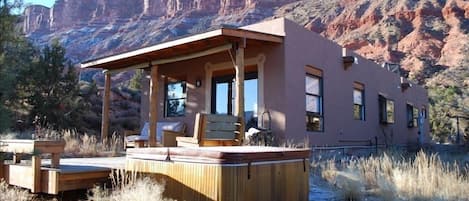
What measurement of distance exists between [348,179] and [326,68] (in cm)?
535

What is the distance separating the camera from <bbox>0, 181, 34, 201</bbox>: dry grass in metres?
4.66

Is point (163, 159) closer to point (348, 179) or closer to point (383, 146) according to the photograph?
point (348, 179)

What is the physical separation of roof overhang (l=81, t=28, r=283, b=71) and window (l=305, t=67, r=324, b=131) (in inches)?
62.3

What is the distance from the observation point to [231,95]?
10.7m

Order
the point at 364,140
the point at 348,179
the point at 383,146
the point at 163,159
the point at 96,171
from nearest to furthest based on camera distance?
the point at 163,159 → the point at 96,171 → the point at 348,179 → the point at 364,140 → the point at 383,146

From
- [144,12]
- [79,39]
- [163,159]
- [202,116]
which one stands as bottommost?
[163,159]

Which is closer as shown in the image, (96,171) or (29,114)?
(96,171)

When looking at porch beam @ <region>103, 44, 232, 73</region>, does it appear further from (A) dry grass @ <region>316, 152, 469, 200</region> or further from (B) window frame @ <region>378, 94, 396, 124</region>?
(B) window frame @ <region>378, 94, 396, 124</region>

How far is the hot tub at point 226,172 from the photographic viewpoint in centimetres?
392

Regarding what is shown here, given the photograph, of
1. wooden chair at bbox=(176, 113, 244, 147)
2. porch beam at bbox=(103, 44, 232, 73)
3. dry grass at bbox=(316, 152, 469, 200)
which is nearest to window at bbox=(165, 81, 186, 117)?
porch beam at bbox=(103, 44, 232, 73)

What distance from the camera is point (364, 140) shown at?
13062 millimetres

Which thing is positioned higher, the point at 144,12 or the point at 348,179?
the point at 144,12

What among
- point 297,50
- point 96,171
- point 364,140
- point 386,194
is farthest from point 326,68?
point 96,171

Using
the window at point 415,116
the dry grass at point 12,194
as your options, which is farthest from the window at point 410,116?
the dry grass at point 12,194
